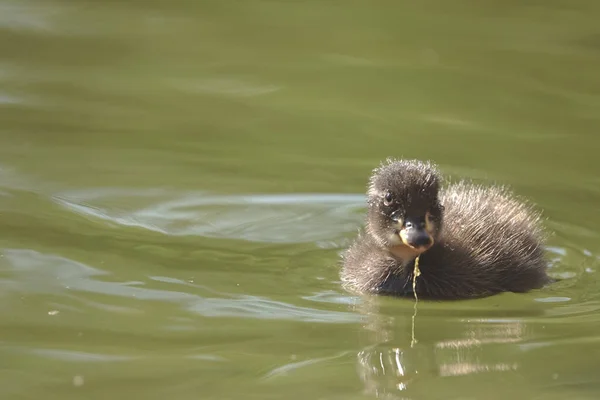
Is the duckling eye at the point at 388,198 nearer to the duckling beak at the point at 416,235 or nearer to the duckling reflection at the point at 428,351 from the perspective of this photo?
the duckling beak at the point at 416,235

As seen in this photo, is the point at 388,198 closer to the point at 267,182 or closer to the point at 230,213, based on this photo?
the point at 230,213

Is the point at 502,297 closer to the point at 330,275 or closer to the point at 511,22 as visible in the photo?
the point at 330,275

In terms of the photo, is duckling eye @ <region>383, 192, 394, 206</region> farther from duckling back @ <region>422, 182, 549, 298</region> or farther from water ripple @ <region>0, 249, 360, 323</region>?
water ripple @ <region>0, 249, 360, 323</region>

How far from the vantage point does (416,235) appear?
4680 mm

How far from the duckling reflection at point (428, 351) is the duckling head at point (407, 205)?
325 millimetres

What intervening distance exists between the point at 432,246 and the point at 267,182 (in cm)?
145

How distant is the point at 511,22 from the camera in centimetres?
781

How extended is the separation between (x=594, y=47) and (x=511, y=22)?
1.81ft

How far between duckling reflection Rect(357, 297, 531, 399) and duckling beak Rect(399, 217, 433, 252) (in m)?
0.25

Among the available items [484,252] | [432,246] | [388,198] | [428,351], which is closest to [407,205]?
[388,198]

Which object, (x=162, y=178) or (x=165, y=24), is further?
(x=165, y=24)

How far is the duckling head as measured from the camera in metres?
4.73

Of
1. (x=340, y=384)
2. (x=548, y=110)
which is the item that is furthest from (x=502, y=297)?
(x=548, y=110)

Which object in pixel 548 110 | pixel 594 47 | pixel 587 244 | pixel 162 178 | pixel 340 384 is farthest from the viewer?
pixel 594 47
